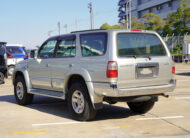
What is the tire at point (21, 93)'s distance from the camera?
31.9 ft

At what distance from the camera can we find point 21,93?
9930mm

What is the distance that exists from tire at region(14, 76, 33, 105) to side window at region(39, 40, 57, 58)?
3.75 ft

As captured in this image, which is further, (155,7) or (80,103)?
(155,7)

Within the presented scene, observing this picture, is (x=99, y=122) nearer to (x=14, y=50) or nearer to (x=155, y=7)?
(x=14, y=50)

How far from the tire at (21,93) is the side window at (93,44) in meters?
2.86

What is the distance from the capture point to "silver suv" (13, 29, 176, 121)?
684 centimetres

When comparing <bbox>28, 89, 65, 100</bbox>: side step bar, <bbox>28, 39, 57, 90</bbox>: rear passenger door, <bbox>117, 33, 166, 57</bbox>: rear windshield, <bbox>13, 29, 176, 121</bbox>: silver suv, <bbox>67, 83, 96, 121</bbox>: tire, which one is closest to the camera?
<bbox>13, 29, 176, 121</bbox>: silver suv

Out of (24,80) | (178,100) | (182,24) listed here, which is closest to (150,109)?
(178,100)

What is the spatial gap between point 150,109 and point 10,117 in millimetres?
3252

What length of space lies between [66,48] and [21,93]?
2.54 meters

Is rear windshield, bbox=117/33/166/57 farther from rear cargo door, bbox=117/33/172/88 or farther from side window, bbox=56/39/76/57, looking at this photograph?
side window, bbox=56/39/76/57

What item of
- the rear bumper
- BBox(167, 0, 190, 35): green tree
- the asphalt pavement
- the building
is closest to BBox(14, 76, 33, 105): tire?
the asphalt pavement

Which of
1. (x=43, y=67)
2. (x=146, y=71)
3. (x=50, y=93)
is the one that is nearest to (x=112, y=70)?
(x=146, y=71)

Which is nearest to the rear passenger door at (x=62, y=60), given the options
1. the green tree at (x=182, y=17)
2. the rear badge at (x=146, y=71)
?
the rear badge at (x=146, y=71)
